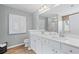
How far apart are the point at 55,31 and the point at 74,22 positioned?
1.06 ft

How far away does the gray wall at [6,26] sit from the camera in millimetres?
1104

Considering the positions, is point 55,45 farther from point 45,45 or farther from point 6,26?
point 6,26

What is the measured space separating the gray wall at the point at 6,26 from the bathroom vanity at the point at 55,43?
0.64 ft

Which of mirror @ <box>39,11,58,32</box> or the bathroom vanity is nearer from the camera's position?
the bathroom vanity

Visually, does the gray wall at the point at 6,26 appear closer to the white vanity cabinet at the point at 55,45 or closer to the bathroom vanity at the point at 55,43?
the bathroom vanity at the point at 55,43

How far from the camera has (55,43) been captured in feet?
4.04

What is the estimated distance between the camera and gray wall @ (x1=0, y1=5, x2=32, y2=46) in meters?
1.10

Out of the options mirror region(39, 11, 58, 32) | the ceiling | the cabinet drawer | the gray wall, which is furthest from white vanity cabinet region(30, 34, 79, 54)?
the ceiling

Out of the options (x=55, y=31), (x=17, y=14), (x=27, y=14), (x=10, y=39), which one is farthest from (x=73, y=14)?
(x=10, y=39)

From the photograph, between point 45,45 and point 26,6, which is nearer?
point 26,6

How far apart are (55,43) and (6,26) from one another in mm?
789

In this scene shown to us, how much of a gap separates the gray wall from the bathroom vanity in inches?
7.7

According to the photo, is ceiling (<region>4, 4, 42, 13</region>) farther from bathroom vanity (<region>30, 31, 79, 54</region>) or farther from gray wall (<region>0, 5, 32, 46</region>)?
bathroom vanity (<region>30, 31, 79, 54</region>)

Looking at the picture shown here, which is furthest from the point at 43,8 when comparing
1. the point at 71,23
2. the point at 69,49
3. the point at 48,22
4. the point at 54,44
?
the point at 69,49
